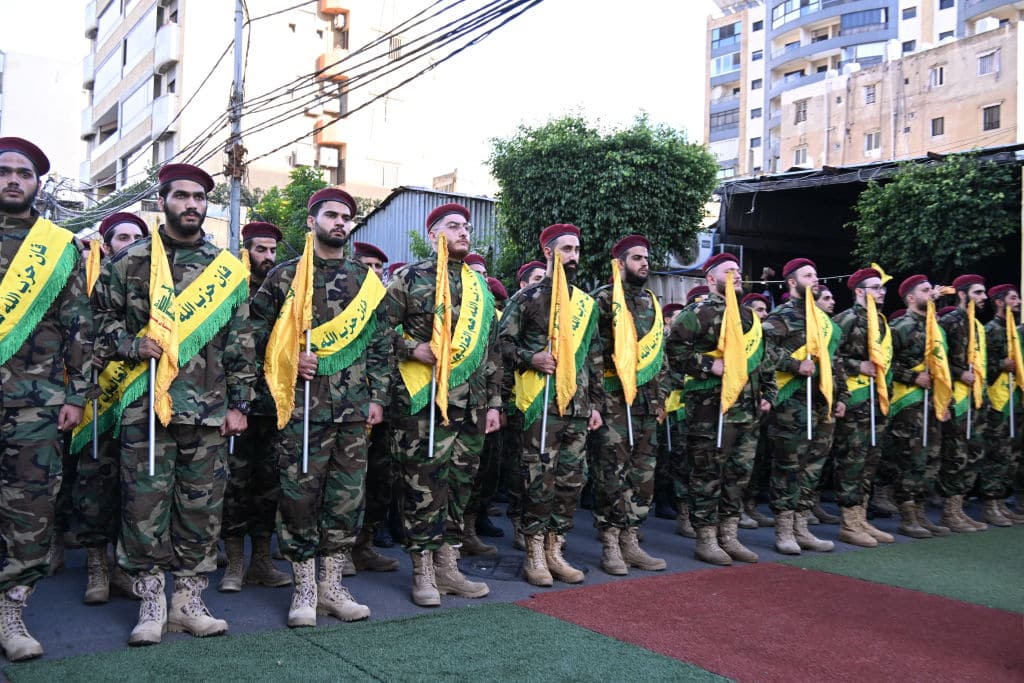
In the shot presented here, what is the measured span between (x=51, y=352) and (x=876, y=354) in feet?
19.8

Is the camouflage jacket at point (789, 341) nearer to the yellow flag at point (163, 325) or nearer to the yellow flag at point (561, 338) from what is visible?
the yellow flag at point (561, 338)

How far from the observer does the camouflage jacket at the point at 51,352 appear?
12.8 feet

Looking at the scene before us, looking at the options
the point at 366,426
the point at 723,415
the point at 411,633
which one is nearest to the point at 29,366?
the point at 366,426

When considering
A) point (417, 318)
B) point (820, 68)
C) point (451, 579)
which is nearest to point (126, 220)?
point (417, 318)

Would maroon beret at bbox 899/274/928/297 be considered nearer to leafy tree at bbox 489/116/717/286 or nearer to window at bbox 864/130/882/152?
leafy tree at bbox 489/116/717/286

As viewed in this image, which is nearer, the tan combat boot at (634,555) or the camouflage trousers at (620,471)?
the camouflage trousers at (620,471)

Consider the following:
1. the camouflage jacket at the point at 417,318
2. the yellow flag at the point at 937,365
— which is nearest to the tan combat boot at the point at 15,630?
the camouflage jacket at the point at 417,318

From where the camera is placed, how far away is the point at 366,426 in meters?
4.77

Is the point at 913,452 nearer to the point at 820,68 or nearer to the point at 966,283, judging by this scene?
the point at 966,283

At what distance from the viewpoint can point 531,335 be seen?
228 inches

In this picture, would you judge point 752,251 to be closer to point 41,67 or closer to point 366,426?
point 366,426

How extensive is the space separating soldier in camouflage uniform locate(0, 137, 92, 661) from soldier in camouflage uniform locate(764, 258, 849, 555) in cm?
470

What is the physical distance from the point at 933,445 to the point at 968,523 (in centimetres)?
79

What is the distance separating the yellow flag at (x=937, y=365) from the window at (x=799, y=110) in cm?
3840
